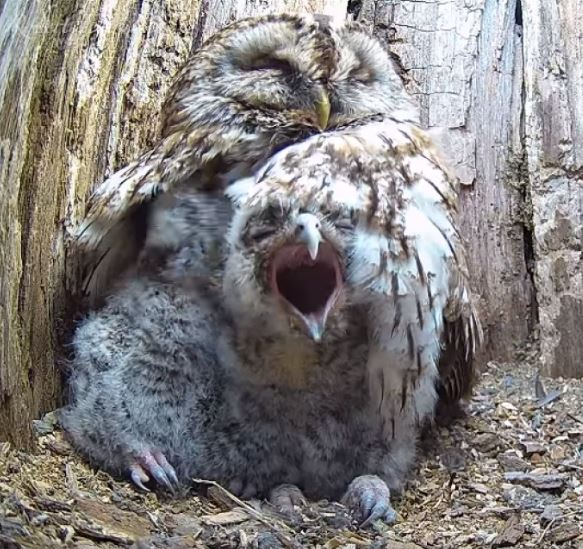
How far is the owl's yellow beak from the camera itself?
2363mm

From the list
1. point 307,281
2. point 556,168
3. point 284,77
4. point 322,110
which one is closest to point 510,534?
point 307,281

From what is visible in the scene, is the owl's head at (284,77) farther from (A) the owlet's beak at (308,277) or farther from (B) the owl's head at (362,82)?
(A) the owlet's beak at (308,277)

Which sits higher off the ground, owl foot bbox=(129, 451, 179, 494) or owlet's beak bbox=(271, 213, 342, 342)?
owlet's beak bbox=(271, 213, 342, 342)

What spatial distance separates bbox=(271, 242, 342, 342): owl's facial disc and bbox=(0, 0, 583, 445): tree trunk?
0.56 meters

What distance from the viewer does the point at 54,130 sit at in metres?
2.36

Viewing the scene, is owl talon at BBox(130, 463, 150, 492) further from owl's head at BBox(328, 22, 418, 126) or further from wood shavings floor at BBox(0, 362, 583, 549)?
owl's head at BBox(328, 22, 418, 126)

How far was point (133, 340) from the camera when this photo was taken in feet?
7.21

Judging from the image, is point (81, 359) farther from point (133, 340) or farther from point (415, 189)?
point (415, 189)

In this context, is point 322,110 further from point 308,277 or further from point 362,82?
point 308,277

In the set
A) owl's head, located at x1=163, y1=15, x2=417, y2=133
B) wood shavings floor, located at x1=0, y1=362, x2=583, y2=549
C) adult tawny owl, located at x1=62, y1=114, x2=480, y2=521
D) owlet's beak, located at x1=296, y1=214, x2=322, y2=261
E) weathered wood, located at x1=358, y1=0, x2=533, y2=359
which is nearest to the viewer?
wood shavings floor, located at x1=0, y1=362, x2=583, y2=549

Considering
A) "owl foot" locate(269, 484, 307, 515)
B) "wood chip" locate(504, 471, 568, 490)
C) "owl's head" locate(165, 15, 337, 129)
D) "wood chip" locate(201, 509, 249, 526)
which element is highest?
"owl's head" locate(165, 15, 337, 129)

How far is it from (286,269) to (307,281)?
64mm

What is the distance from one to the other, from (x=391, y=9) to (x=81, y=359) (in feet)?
5.50

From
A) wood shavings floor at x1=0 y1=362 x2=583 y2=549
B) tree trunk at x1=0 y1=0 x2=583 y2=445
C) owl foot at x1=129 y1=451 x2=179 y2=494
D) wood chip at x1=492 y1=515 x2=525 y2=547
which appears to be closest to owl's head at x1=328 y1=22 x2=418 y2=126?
tree trunk at x1=0 y1=0 x2=583 y2=445
